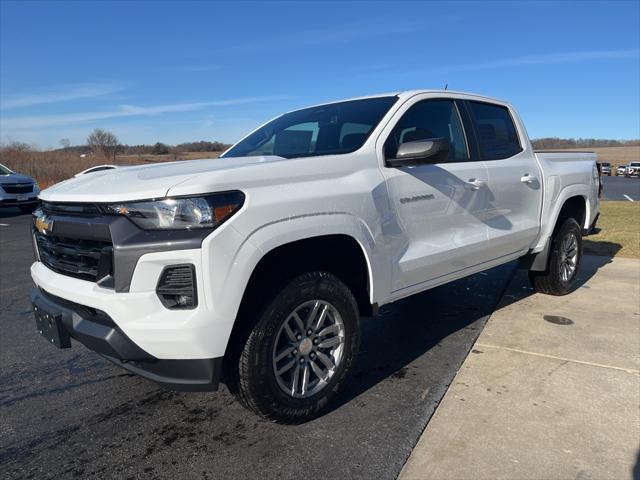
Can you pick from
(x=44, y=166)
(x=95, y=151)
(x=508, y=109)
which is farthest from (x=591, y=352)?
(x=95, y=151)

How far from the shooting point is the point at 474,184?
3.79 metres

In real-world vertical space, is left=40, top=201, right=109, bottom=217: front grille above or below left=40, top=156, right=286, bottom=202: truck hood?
below

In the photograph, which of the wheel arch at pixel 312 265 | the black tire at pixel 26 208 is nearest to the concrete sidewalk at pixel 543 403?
the wheel arch at pixel 312 265

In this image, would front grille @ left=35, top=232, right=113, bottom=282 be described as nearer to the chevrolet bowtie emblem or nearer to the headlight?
the chevrolet bowtie emblem

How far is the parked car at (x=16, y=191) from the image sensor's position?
14531 millimetres

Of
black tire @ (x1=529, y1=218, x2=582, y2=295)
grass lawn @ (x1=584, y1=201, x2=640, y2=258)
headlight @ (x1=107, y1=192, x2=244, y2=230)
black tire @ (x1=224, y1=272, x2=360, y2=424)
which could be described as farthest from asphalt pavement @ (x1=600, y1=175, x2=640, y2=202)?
headlight @ (x1=107, y1=192, x2=244, y2=230)

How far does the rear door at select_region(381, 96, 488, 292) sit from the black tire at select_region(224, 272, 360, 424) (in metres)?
0.57

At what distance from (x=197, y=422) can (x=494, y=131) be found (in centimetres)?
345

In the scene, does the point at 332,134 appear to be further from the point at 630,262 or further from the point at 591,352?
the point at 630,262

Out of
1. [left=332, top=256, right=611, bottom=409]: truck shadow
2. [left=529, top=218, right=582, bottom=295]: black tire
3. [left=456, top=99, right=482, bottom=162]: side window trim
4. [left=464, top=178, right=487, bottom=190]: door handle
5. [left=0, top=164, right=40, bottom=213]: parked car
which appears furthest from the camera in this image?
[left=0, top=164, right=40, bottom=213]: parked car

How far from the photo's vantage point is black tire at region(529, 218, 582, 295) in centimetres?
510

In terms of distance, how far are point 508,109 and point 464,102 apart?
966 mm

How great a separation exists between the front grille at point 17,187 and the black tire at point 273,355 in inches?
590

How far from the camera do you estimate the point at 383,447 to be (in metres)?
Result: 2.58
